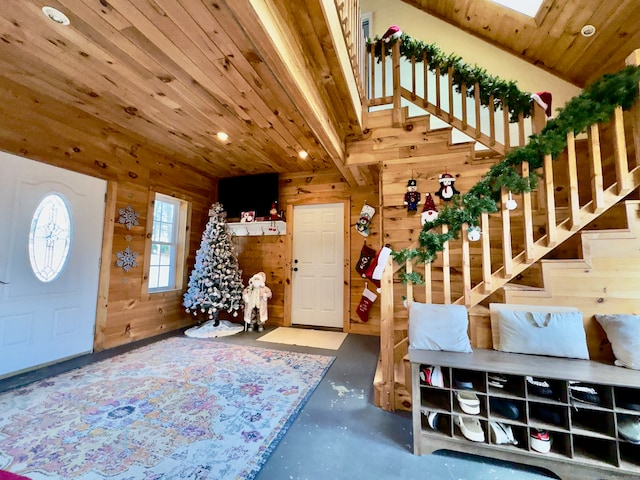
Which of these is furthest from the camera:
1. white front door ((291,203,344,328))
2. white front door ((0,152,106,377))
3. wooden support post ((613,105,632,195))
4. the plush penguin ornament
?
white front door ((291,203,344,328))

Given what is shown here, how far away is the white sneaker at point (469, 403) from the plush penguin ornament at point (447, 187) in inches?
76.2

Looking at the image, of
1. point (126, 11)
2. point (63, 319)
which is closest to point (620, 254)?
point (126, 11)

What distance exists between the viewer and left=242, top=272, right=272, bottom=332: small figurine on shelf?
402 cm

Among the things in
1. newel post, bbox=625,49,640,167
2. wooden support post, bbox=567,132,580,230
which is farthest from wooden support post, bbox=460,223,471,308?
newel post, bbox=625,49,640,167

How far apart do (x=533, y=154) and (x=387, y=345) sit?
1752 mm

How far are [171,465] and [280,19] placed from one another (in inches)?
101

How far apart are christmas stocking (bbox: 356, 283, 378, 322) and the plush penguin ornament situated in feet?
5.55

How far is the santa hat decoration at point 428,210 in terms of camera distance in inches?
113

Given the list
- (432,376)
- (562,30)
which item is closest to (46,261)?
(432,376)

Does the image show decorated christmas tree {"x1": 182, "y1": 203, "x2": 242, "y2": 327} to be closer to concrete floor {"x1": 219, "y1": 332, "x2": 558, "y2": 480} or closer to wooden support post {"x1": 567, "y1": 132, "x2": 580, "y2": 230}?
concrete floor {"x1": 219, "y1": 332, "x2": 558, "y2": 480}

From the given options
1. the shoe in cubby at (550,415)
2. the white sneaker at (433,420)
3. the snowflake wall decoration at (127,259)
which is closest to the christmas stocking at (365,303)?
Result: the white sneaker at (433,420)

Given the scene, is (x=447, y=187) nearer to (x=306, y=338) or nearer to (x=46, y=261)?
(x=306, y=338)

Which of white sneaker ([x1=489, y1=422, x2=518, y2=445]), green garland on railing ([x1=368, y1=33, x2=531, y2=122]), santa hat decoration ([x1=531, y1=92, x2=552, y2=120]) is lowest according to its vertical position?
white sneaker ([x1=489, y1=422, x2=518, y2=445])

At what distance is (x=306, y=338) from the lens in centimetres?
364
